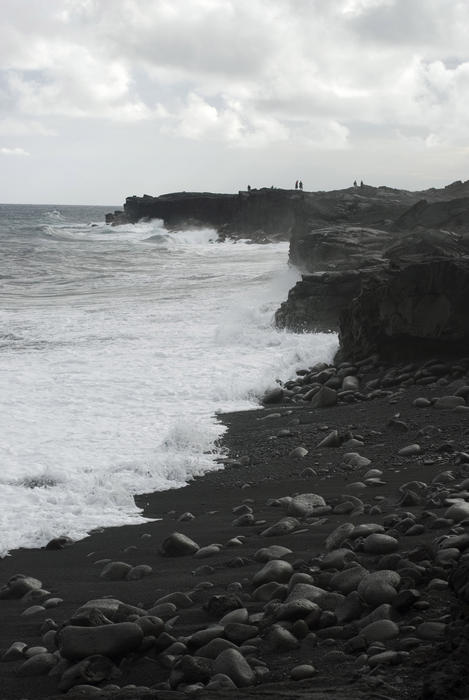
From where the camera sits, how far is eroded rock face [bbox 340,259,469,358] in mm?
11250

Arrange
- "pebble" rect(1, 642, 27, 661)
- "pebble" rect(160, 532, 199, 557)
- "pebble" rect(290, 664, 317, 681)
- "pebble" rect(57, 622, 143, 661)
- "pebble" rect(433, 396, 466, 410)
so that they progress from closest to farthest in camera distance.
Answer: "pebble" rect(290, 664, 317, 681) → "pebble" rect(57, 622, 143, 661) → "pebble" rect(1, 642, 27, 661) → "pebble" rect(160, 532, 199, 557) → "pebble" rect(433, 396, 466, 410)

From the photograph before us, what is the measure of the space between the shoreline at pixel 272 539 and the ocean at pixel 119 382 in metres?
0.41

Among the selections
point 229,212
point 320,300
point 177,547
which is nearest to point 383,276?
point 320,300

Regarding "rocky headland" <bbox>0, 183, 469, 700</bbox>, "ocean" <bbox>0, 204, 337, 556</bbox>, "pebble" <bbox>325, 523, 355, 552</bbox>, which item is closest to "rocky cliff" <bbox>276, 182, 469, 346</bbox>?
"ocean" <bbox>0, 204, 337, 556</bbox>

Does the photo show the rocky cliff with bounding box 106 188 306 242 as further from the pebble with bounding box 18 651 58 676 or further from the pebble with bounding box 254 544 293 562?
the pebble with bounding box 18 651 58 676

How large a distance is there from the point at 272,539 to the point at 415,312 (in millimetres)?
6967

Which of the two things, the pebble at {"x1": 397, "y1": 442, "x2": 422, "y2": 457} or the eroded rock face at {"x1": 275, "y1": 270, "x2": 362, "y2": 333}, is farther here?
the eroded rock face at {"x1": 275, "y1": 270, "x2": 362, "y2": 333}

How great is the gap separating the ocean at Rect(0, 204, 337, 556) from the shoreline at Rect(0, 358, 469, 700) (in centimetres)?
41

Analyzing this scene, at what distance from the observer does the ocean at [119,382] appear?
23.5 feet

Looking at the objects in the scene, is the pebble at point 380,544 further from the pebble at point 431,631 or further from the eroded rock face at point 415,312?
the eroded rock face at point 415,312

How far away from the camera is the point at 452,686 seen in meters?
2.80

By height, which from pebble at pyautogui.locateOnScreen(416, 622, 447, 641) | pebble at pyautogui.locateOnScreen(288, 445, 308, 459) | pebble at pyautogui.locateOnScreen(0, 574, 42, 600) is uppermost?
pebble at pyautogui.locateOnScreen(416, 622, 447, 641)

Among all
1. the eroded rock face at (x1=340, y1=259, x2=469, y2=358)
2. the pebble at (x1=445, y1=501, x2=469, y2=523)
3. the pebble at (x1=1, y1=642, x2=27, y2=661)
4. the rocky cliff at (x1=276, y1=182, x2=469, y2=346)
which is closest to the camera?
the pebble at (x1=1, y1=642, x2=27, y2=661)

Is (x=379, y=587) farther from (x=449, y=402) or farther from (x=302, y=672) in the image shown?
(x=449, y=402)
